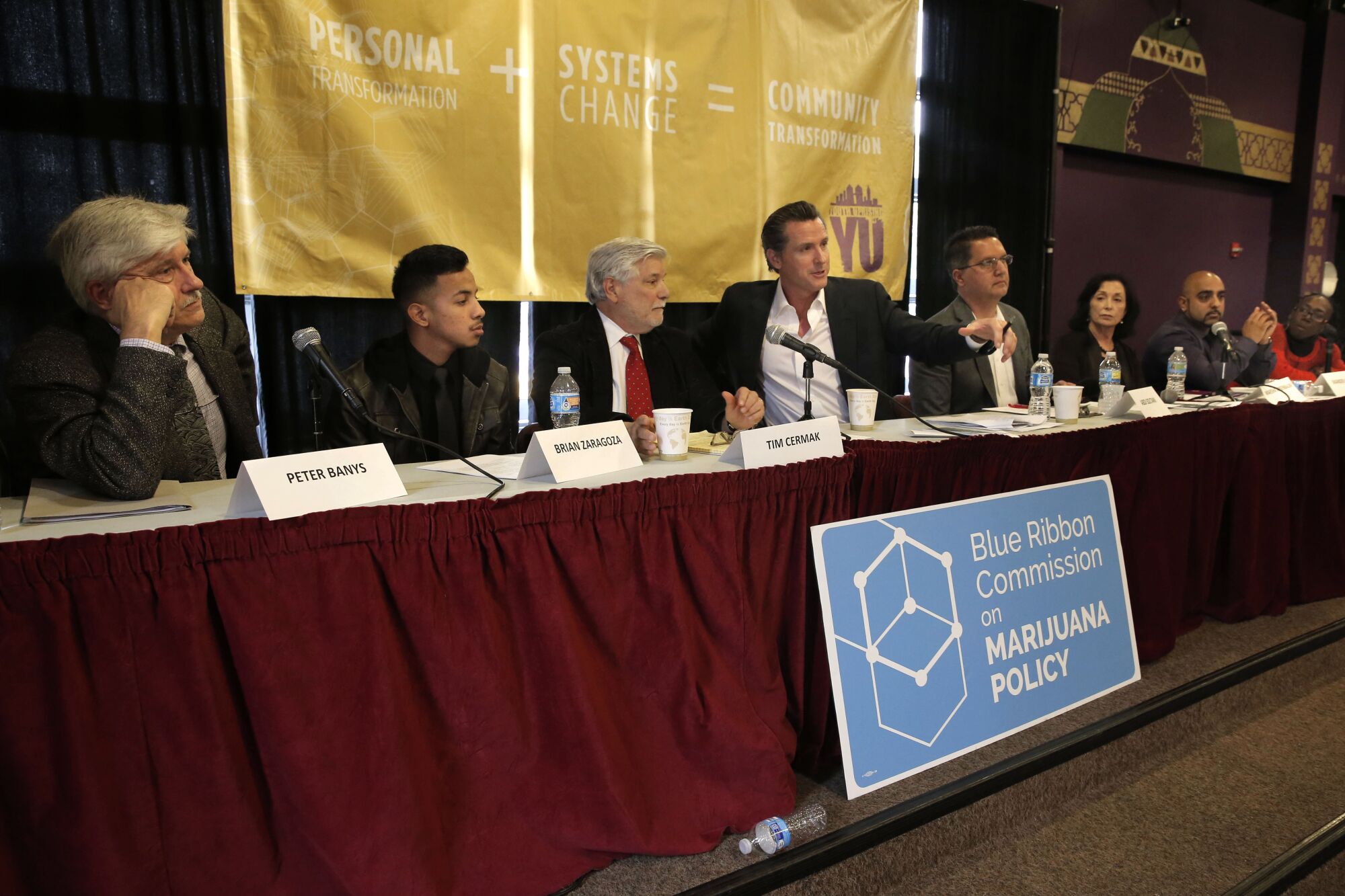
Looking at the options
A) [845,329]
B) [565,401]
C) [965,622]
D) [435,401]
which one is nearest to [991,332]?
[845,329]

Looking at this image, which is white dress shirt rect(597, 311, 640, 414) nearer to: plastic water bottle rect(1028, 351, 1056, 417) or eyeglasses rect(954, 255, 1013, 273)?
plastic water bottle rect(1028, 351, 1056, 417)

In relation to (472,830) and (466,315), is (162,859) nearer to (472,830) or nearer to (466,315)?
(472,830)

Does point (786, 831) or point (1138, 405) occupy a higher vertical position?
point (1138, 405)

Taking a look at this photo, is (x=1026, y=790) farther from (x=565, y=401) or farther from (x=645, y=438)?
(x=565, y=401)

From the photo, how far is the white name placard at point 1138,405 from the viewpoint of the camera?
2033 mm

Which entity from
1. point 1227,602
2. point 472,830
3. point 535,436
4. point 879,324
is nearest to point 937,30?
point 879,324

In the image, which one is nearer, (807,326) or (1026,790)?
(1026,790)

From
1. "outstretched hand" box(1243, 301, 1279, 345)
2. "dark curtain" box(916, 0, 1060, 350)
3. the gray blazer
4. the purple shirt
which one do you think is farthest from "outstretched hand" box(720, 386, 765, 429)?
"dark curtain" box(916, 0, 1060, 350)

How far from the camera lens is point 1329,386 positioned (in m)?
2.52

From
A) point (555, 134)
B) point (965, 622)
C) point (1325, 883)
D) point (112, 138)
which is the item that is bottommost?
point (1325, 883)

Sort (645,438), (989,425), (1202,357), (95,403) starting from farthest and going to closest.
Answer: (1202,357) → (989,425) → (645,438) → (95,403)

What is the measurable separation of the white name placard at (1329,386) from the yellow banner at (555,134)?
5.20ft

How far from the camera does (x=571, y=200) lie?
2.79 m

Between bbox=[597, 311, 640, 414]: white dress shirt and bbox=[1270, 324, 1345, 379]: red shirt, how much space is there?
3.16 metres
